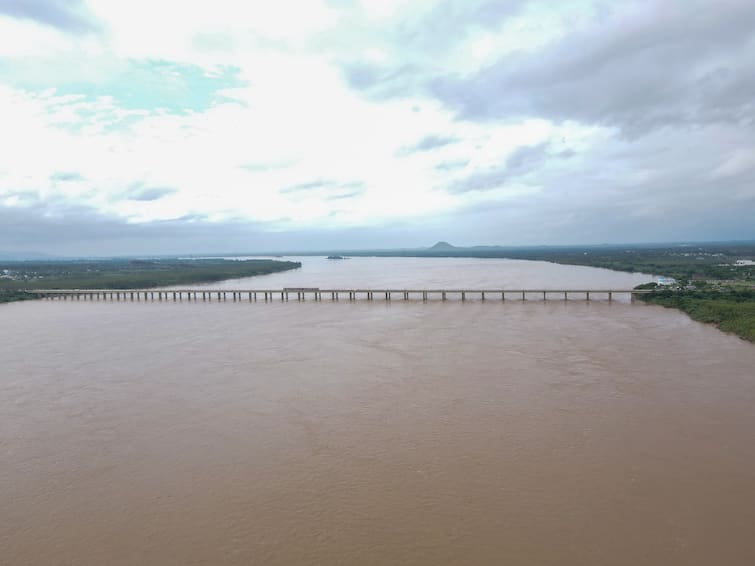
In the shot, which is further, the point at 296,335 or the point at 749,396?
the point at 296,335

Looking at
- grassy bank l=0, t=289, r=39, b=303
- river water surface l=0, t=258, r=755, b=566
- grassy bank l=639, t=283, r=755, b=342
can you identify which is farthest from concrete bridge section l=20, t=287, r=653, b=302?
river water surface l=0, t=258, r=755, b=566

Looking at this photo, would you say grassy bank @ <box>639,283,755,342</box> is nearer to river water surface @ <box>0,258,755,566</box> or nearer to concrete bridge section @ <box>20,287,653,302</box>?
concrete bridge section @ <box>20,287,653,302</box>

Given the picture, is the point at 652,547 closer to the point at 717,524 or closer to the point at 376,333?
the point at 717,524

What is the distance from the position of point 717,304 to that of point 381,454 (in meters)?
24.0

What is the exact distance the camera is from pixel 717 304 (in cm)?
2669

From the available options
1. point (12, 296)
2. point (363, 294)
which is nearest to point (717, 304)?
A: point (363, 294)

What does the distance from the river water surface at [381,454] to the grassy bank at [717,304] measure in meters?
3.06

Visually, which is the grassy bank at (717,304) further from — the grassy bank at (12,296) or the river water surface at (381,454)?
the grassy bank at (12,296)

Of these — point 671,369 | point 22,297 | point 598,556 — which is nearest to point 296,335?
point 671,369

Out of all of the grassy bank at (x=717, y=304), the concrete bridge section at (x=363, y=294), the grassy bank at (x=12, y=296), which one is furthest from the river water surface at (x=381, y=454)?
the grassy bank at (x=12, y=296)

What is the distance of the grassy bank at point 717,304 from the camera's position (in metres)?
22.1

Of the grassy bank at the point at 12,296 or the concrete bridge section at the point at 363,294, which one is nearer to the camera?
the concrete bridge section at the point at 363,294

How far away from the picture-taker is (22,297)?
40.7 meters

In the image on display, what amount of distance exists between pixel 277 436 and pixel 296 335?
1198 cm
